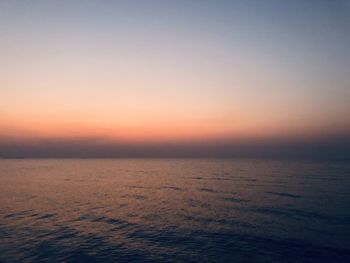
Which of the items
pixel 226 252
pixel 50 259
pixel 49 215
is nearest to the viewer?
pixel 50 259

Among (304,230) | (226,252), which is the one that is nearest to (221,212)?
(304,230)

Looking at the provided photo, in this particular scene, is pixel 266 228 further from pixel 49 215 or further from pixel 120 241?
pixel 49 215

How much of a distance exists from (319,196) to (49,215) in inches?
1902

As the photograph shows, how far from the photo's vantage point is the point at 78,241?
25.5 metres

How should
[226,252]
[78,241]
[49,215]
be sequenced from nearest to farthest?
[226,252]
[78,241]
[49,215]

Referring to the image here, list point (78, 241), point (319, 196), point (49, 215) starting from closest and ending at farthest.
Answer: point (78, 241) → point (49, 215) → point (319, 196)

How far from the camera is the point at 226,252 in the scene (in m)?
23.0

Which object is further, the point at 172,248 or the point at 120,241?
the point at 120,241

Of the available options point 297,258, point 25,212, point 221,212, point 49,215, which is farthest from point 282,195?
point 25,212

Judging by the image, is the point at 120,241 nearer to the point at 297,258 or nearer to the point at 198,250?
the point at 198,250

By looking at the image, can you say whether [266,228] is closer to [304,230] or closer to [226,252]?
[304,230]

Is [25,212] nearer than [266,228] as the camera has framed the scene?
No

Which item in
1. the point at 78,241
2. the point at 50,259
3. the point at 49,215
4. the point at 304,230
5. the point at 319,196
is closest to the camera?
the point at 50,259

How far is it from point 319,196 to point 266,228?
1051 inches
